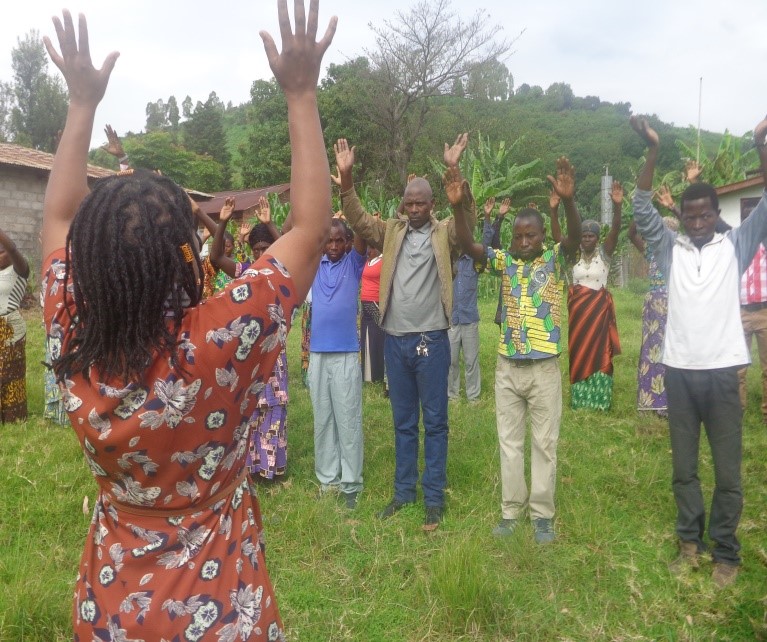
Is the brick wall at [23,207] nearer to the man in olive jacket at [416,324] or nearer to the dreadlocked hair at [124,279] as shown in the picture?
the man in olive jacket at [416,324]

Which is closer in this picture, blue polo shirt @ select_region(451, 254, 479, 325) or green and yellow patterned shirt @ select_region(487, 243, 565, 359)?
green and yellow patterned shirt @ select_region(487, 243, 565, 359)

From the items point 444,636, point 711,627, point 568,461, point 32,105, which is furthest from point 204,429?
point 32,105

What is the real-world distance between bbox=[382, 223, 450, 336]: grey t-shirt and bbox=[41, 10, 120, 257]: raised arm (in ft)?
8.70

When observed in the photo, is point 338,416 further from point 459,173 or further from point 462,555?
point 459,173

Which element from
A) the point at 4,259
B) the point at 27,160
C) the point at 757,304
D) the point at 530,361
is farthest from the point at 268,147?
the point at 530,361

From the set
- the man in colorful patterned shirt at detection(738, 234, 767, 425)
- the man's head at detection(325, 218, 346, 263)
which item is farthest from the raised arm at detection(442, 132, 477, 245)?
the man in colorful patterned shirt at detection(738, 234, 767, 425)

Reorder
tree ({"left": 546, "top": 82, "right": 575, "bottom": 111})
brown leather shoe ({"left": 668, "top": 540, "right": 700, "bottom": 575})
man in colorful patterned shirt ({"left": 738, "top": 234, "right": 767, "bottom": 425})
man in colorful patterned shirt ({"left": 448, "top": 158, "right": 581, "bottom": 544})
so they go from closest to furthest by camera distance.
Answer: brown leather shoe ({"left": 668, "top": 540, "right": 700, "bottom": 575})
man in colorful patterned shirt ({"left": 448, "top": 158, "right": 581, "bottom": 544})
man in colorful patterned shirt ({"left": 738, "top": 234, "right": 767, "bottom": 425})
tree ({"left": 546, "top": 82, "right": 575, "bottom": 111})

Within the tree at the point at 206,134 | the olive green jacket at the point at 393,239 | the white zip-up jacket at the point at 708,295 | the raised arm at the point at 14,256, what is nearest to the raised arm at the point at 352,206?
the olive green jacket at the point at 393,239

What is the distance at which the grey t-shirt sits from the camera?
4.09 m

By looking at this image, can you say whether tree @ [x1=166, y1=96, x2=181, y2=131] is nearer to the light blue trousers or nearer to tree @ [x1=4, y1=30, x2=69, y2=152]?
tree @ [x1=4, y1=30, x2=69, y2=152]

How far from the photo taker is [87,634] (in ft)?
4.69

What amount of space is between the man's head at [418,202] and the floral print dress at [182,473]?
2.85 meters

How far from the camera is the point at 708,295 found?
136 inches

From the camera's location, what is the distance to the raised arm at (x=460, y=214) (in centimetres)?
362
